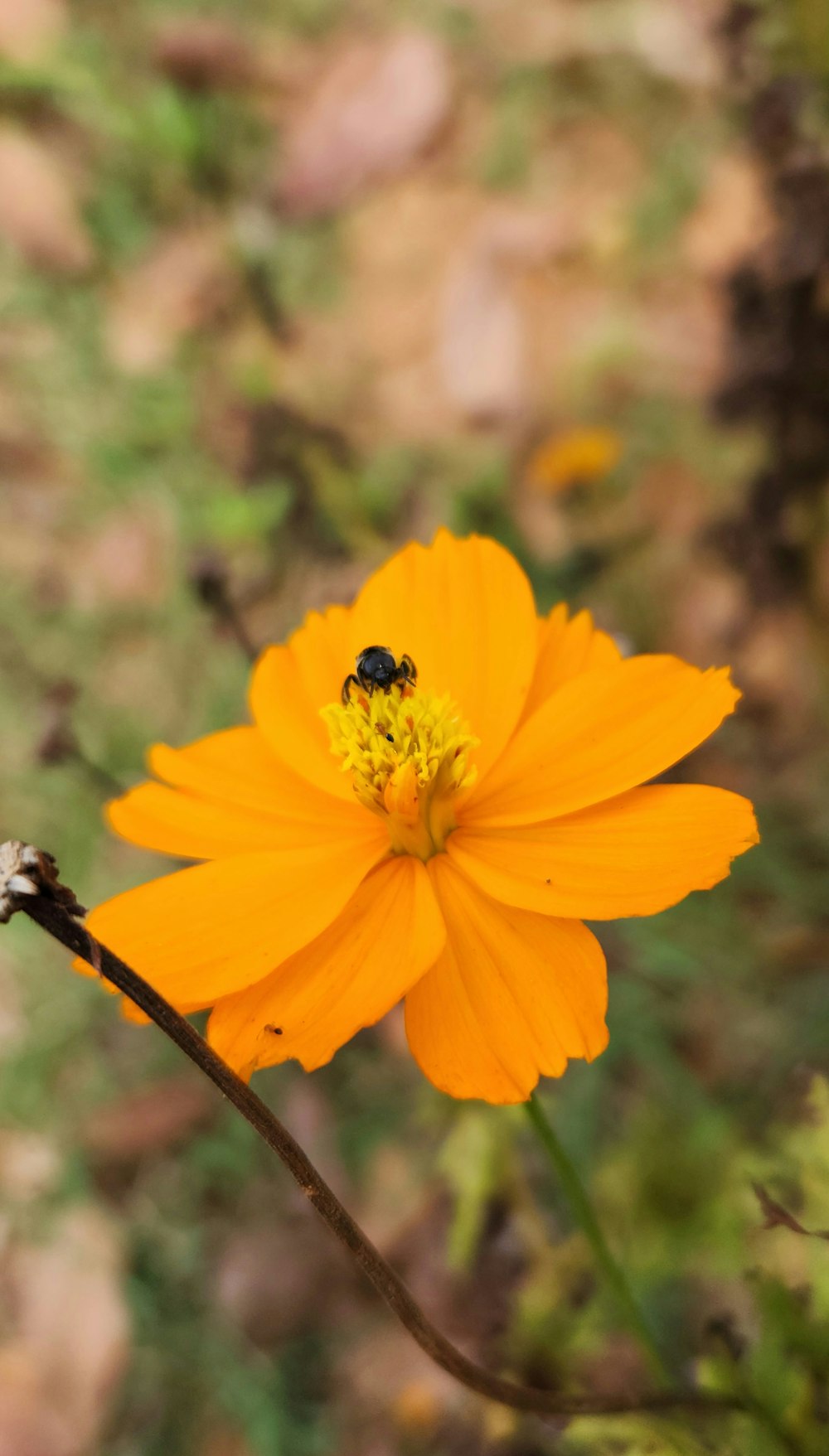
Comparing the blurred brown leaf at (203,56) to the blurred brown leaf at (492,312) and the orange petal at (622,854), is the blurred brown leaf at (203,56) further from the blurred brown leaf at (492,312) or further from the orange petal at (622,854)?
the orange petal at (622,854)

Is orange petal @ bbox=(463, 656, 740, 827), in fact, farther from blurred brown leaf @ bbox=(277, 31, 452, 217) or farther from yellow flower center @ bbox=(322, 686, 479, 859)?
blurred brown leaf @ bbox=(277, 31, 452, 217)

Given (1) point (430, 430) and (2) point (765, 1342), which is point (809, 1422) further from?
(1) point (430, 430)

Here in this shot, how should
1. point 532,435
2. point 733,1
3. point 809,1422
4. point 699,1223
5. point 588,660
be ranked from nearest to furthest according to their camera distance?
point 809,1422 < point 588,660 < point 699,1223 < point 733,1 < point 532,435

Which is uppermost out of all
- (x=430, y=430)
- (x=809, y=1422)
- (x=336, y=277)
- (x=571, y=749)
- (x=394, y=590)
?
(x=336, y=277)

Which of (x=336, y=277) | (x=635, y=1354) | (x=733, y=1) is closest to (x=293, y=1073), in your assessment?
(x=635, y=1354)

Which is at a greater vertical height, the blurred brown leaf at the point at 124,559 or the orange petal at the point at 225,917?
the blurred brown leaf at the point at 124,559

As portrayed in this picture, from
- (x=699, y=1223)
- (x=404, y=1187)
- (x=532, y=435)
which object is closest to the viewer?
(x=699, y=1223)

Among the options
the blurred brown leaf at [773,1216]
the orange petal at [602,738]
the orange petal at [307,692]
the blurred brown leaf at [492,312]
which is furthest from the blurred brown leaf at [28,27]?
the blurred brown leaf at [773,1216]

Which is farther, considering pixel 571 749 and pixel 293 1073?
pixel 293 1073
